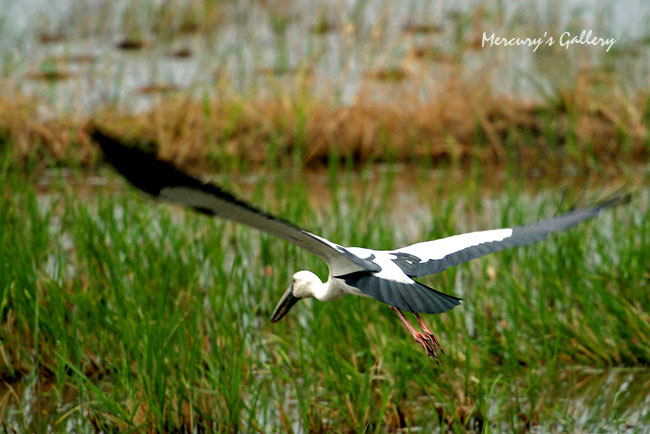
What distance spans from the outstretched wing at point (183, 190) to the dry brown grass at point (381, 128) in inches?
249

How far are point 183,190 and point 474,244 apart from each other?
1.05 meters

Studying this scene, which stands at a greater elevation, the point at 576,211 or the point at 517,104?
the point at 576,211

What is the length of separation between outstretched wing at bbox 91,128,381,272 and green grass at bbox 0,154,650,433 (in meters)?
1.01

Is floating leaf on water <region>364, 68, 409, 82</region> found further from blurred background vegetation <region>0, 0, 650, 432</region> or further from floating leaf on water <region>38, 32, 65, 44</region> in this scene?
floating leaf on water <region>38, 32, 65, 44</region>

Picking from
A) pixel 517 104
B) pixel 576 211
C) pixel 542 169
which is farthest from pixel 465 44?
pixel 576 211

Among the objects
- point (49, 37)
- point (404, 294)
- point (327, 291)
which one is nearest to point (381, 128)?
point (49, 37)

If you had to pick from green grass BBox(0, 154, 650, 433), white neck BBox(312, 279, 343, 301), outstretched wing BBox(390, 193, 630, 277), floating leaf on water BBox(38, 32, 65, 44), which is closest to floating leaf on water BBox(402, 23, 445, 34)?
floating leaf on water BBox(38, 32, 65, 44)

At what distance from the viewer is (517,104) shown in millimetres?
10242

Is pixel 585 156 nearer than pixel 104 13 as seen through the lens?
Yes

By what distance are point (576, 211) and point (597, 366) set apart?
112 centimetres

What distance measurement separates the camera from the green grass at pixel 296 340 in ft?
12.6

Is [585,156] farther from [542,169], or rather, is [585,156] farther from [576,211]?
[576,211]

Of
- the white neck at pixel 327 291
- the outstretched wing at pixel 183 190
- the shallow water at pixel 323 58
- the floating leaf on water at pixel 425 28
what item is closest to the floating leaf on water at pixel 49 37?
the shallow water at pixel 323 58

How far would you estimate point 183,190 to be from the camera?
→ 8.86 feet
